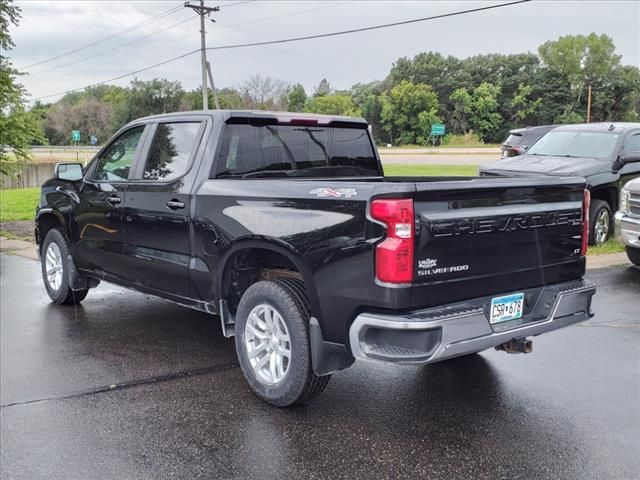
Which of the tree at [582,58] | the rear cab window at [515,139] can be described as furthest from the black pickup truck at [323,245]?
the tree at [582,58]

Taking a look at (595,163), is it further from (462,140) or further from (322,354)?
(462,140)

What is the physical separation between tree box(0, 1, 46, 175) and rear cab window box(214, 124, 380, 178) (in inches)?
393

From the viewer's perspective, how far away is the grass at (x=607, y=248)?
1009cm

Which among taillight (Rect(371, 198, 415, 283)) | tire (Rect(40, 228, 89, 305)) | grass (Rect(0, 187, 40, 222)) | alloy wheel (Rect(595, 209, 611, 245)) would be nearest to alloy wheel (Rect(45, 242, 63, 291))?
tire (Rect(40, 228, 89, 305))

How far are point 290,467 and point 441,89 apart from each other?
82.3 m

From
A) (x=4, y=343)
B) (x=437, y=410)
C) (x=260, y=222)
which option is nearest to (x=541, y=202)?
(x=437, y=410)

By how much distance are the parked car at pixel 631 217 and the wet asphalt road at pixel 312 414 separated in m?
2.82

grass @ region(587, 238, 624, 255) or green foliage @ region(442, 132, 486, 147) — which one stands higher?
green foliage @ region(442, 132, 486, 147)

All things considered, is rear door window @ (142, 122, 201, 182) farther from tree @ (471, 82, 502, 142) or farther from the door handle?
tree @ (471, 82, 502, 142)

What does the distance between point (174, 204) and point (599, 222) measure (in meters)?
7.95

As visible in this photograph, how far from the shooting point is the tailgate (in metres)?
3.56

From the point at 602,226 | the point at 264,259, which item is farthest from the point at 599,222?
the point at 264,259

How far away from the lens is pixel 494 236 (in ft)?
12.6

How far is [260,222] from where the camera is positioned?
167 inches
